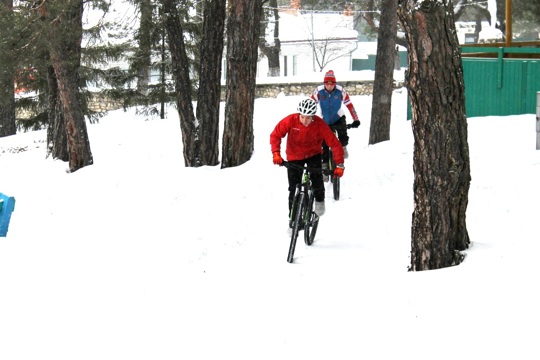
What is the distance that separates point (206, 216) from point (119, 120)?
20005mm

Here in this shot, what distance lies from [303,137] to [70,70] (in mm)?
10263

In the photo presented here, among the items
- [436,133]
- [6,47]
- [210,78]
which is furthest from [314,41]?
[436,133]

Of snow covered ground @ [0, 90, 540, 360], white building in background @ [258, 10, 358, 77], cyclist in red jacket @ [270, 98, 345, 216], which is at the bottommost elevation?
snow covered ground @ [0, 90, 540, 360]

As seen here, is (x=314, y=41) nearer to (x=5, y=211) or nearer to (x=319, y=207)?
(x=5, y=211)

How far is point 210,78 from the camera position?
15320 mm

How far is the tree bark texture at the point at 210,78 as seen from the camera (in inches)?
591

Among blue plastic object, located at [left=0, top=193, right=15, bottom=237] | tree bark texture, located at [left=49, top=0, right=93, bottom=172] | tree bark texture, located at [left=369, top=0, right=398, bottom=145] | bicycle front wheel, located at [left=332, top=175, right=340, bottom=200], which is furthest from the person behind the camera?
tree bark texture, located at [left=369, top=0, right=398, bottom=145]

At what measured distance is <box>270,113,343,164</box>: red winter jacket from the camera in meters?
9.24

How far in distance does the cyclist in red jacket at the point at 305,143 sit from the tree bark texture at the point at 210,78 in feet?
20.3

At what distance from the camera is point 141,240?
10680 mm

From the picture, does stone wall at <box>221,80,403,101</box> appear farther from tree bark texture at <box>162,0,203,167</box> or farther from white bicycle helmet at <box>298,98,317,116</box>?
white bicycle helmet at <box>298,98,317,116</box>

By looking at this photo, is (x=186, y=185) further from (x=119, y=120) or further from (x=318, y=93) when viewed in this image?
(x=119, y=120)

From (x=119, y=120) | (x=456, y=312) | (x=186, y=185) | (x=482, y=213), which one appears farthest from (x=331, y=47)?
(x=456, y=312)

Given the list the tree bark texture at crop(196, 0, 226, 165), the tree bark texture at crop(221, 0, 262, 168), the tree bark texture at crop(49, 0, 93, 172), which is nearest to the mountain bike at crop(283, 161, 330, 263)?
the tree bark texture at crop(221, 0, 262, 168)
